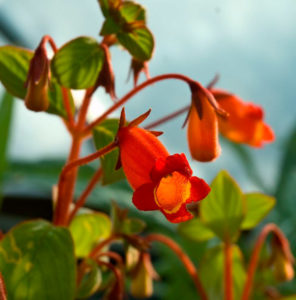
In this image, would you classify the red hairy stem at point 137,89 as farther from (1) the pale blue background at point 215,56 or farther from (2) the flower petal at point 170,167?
(1) the pale blue background at point 215,56

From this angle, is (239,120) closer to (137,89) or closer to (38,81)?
(137,89)

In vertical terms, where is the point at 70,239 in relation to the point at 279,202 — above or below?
above

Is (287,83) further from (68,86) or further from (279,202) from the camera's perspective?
(68,86)

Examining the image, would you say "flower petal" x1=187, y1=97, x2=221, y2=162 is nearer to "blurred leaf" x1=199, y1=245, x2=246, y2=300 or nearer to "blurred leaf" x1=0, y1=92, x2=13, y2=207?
"blurred leaf" x1=199, y1=245, x2=246, y2=300

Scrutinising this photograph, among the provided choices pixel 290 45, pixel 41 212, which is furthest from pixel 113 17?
pixel 290 45

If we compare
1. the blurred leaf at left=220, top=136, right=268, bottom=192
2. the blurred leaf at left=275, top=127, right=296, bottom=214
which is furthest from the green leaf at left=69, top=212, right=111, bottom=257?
the blurred leaf at left=220, top=136, right=268, bottom=192
